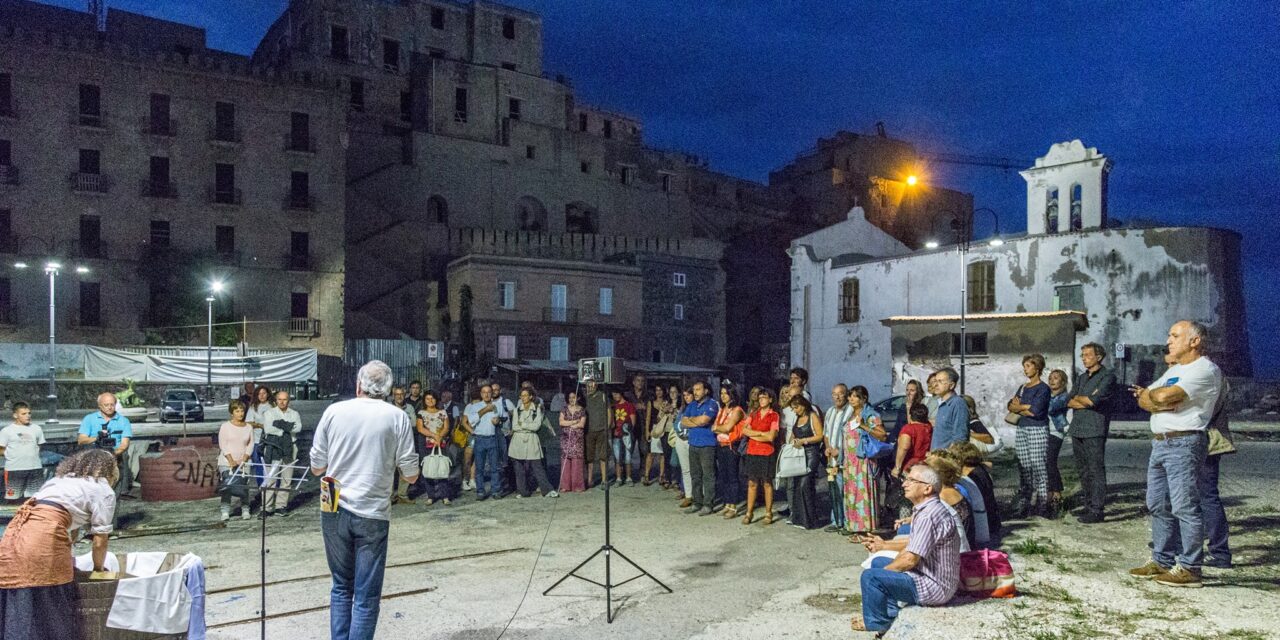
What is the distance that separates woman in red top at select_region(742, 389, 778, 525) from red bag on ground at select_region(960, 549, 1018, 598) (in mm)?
4002

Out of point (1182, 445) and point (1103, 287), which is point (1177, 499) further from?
point (1103, 287)

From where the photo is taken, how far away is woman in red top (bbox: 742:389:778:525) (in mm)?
9368

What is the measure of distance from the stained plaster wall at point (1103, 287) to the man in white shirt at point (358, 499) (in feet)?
67.3

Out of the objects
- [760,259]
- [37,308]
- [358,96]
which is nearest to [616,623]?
[37,308]

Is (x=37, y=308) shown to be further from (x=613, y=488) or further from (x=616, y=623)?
(x=616, y=623)

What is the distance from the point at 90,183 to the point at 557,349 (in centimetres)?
1992

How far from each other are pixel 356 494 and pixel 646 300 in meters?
36.8

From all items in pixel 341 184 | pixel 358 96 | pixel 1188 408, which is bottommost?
pixel 1188 408

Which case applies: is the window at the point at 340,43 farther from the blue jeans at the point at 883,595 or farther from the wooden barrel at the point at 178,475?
the blue jeans at the point at 883,595

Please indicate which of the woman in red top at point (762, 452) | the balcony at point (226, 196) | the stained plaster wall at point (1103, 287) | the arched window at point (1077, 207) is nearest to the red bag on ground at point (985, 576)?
the woman in red top at point (762, 452)

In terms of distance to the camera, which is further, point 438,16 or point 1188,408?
point 438,16

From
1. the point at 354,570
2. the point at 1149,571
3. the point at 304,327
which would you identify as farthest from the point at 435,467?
the point at 304,327

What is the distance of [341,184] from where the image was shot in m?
36.4

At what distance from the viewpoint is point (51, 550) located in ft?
14.3
